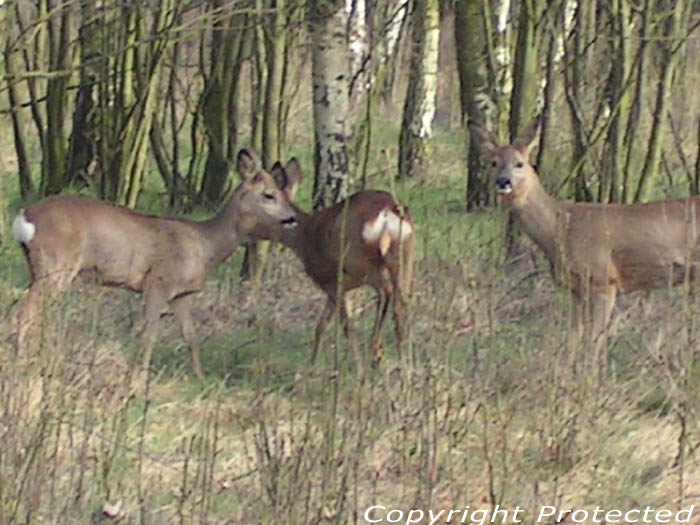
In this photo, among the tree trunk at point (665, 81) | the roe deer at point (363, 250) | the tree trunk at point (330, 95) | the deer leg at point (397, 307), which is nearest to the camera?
the deer leg at point (397, 307)

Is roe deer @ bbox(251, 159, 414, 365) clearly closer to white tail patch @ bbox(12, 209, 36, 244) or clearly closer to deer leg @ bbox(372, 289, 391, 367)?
deer leg @ bbox(372, 289, 391, 367)

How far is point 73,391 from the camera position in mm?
5605

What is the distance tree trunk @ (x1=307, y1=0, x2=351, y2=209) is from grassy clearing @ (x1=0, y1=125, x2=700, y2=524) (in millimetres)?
1393

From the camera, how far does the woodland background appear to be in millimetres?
4727

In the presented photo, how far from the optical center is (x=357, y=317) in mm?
8773

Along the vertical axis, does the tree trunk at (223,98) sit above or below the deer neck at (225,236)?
above

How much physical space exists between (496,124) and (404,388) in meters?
4.84

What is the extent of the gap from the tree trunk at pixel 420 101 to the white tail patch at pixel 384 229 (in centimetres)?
544

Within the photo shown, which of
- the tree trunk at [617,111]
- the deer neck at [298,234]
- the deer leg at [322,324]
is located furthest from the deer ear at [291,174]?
the tree trunk at [617,111]

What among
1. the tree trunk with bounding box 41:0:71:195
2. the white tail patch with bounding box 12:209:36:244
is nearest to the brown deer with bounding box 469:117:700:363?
the white tail patch with bounding box 12:209:36:244

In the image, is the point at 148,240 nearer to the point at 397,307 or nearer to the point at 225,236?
the point at 225,236

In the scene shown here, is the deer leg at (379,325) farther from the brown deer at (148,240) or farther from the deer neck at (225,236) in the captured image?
the deer neck at (225,236)

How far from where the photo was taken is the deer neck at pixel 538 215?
8344mm

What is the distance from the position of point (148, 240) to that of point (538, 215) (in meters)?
2.08
